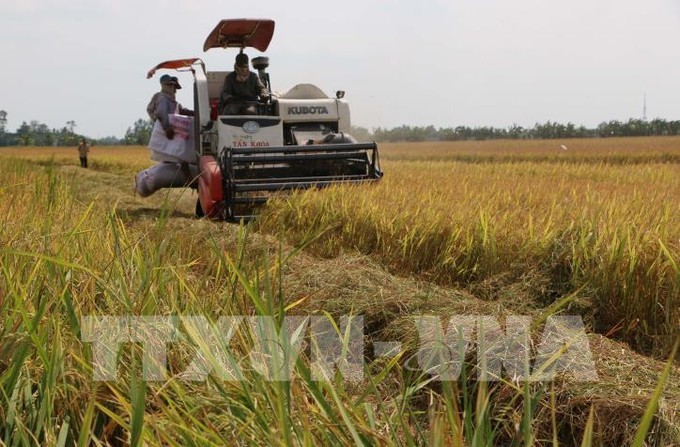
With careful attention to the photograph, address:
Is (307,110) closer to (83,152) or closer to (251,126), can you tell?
(251,126)

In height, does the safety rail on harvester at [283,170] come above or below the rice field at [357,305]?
above

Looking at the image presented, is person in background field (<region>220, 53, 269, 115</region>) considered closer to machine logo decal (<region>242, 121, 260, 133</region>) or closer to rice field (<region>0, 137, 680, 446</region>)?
machine logo decal (<region>242, 121, 260, 133</region>)

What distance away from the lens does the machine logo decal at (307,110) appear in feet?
28.7

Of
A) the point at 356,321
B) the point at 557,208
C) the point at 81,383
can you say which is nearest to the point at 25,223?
the point at 356,321

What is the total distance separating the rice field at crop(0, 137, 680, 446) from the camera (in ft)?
5.56

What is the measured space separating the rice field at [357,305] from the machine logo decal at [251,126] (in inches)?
39.2

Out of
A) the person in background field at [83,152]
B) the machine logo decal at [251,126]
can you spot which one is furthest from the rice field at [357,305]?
the person in background field at [83,152]

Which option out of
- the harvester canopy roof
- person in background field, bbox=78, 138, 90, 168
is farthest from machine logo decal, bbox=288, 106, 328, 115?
person in background field, bbox=78, 138, 90, 168

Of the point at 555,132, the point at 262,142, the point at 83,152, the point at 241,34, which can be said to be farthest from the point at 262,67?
the point at 555,132

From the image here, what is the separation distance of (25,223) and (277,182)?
392 cm

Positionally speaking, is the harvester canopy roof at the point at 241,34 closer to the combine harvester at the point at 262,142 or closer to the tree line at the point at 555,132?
the combine harvester at the point at 262,142

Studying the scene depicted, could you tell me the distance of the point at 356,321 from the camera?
362cm

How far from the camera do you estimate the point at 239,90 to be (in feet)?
28.1

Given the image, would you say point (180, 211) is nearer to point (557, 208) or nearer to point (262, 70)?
point (262, 70)
